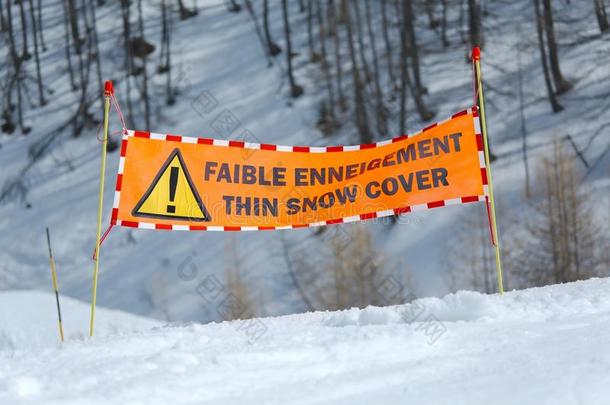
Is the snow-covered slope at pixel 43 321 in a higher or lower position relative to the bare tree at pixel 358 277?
higher

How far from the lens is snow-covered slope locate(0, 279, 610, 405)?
3.93 meters

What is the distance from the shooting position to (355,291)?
18469mm

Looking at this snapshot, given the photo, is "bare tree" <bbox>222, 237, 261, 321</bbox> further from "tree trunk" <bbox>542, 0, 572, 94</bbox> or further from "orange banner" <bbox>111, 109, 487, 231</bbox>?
"orange banner" <bbox>111, 109, 487, 231</bbox>

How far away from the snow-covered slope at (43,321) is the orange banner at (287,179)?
7105 mm

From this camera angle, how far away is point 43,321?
1524 centimetres

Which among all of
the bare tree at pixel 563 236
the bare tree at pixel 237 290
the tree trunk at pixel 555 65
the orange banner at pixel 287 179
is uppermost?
the orange banner at pixel 287 179

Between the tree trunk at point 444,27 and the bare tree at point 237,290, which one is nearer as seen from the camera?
the bare tree at point 237,290

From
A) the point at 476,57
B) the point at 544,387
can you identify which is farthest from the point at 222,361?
the point at 476,57

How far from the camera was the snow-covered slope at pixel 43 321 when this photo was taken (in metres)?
14.4

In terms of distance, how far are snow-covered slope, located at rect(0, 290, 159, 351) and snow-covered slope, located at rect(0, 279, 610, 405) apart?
894 centimetres

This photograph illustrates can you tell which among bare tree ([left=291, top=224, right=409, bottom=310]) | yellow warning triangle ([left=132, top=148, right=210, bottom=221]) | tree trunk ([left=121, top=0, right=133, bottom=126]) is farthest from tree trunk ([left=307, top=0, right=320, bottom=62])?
yellow warning triangle ([left=132, top=148, right=210, bottom=221])

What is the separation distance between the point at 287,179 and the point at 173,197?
1170mm

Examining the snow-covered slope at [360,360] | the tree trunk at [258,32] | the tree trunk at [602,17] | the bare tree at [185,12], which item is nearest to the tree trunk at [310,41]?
the tree trunk at [258,32]

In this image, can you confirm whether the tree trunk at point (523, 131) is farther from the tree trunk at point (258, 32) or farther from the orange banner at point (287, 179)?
the orange banner at point (287, 179)
